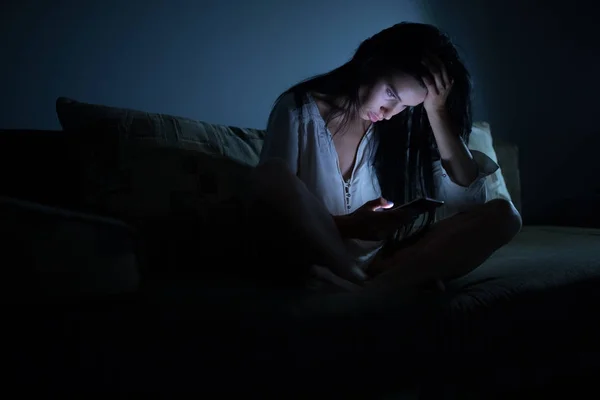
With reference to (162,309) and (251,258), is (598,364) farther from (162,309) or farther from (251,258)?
(162,309)

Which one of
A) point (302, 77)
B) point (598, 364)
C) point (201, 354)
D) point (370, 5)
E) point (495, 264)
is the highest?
point (370, 5)

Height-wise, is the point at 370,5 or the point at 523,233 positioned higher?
the point at 370,5

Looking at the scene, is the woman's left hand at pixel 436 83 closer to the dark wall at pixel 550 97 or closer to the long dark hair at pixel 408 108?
the long dark hair at pixel 408 108

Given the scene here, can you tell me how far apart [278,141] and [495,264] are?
53cm

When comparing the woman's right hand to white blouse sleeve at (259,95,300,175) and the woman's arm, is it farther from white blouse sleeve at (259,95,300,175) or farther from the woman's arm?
the woman's arm

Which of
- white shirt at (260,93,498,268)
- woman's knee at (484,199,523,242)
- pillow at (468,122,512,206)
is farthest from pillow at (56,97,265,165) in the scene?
pillow at (468,122,512,206)

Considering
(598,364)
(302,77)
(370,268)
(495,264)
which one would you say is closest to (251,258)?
(370,268)

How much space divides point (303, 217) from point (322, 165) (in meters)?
0.41

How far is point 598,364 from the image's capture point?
3.23 ft

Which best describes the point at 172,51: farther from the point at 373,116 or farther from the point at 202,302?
the point at 202,302

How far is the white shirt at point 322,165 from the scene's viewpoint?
1.17 meters

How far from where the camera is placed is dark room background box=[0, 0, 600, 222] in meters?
1.35

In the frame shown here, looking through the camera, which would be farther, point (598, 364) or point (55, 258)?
point (598, 364)

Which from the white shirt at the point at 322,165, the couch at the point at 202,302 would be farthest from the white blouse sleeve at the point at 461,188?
the couch at the point at 202,302
